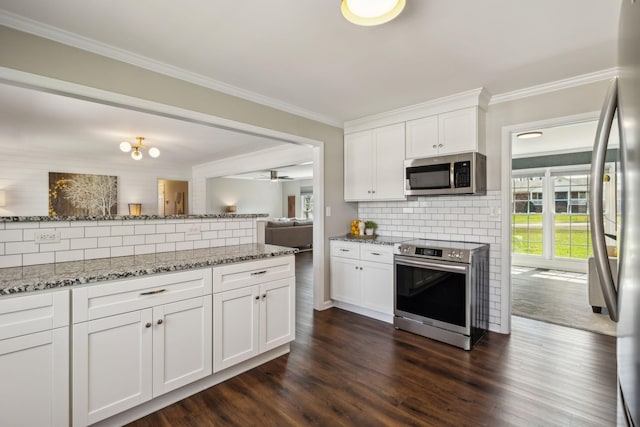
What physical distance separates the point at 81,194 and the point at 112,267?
686 cm

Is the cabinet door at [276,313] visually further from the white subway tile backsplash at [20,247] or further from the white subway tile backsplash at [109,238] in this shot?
the white subway tile backsplash at [20,247]

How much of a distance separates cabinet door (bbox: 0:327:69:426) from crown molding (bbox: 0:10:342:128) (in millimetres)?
1795

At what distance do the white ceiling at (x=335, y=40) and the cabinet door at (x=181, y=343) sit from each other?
174cm

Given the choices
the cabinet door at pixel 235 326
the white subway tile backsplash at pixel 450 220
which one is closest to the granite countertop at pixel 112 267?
the cabinet door at pixel 235 326

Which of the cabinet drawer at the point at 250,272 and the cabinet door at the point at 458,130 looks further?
the cabinet door at the point at 458,130

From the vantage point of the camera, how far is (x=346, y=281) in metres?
3.76

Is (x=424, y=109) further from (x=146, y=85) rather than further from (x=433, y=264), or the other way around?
(x=146, y=85)

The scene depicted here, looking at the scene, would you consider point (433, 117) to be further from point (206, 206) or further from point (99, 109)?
point (206, 206)

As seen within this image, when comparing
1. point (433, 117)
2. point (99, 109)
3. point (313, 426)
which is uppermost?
point (99, 109)

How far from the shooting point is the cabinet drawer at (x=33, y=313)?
143 centimetres

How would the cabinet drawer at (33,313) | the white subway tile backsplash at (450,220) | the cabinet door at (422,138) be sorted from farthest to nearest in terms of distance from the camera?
the cabinet door at (422,138), the white subway tile backsplash at (450,220), the cabinet drawer at (33,313)

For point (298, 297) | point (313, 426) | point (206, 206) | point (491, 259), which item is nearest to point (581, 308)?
point (491, 259)

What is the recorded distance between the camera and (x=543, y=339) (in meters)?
→ 2.96

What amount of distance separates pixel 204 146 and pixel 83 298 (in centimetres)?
487
